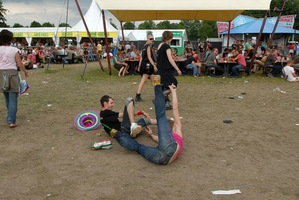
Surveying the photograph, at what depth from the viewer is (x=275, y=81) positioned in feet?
39.9

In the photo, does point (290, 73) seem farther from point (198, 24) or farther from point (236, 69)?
point (198, 24)

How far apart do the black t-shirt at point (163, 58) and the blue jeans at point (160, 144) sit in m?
2.26

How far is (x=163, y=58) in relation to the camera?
6617mm

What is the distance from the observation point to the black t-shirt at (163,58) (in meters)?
6.53

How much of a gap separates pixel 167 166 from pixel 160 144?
0.33 meters

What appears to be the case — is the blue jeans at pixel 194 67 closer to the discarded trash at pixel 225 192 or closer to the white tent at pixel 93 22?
the discarded trash at pixel 225 192

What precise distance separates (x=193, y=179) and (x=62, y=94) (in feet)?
21.3

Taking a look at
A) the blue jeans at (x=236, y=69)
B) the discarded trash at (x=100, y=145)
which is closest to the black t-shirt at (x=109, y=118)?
the discarded trash at (x=100, y=145)

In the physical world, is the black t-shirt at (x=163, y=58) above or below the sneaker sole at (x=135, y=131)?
above

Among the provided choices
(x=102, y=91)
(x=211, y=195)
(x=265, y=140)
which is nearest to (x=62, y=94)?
(x=102, y=91)

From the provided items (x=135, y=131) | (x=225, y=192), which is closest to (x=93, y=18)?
(x=135, y=131)

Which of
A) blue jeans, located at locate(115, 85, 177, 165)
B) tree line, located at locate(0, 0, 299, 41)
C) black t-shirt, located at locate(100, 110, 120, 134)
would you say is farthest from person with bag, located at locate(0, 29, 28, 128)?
tree line, located at locate(0, 0, 299, 41)

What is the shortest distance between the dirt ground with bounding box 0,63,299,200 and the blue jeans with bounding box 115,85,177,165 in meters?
0.11

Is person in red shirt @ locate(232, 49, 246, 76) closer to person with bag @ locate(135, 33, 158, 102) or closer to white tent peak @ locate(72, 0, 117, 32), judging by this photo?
person with bag @ locate(135, 33, 158, 102)
